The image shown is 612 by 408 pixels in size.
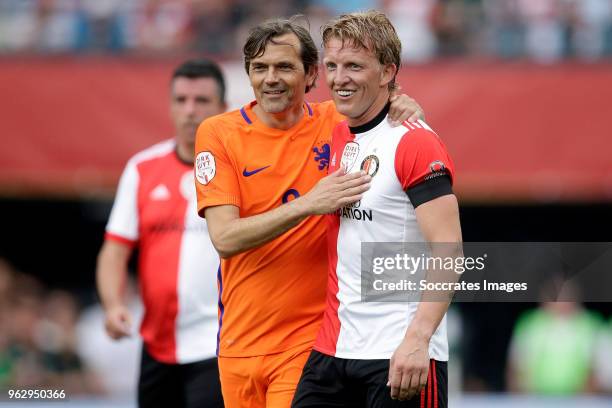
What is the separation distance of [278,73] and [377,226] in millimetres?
938

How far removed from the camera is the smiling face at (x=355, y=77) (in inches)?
189

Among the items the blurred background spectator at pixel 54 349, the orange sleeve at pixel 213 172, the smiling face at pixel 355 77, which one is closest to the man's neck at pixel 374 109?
the smiling face at pixel 355 77

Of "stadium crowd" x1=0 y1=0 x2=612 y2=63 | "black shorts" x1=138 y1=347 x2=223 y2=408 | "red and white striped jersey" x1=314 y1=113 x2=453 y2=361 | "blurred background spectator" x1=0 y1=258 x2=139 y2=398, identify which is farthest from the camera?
"stadium crowd" x1=0 y1=0 x2=612 y2=63

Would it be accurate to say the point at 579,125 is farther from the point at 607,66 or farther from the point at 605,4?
the point at 605,4

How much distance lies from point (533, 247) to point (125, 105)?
18.4ft

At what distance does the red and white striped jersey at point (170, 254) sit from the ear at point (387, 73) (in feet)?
7.17

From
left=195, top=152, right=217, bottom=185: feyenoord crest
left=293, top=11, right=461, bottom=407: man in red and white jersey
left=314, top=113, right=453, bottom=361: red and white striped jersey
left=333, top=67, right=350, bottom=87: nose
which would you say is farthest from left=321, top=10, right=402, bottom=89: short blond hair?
left=195, top=152, right=217, bottom=185: feyenoord crest

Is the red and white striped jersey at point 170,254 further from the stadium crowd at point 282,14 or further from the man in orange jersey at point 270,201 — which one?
the stadium crowd at point 282,14

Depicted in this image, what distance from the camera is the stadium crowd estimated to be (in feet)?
39.8

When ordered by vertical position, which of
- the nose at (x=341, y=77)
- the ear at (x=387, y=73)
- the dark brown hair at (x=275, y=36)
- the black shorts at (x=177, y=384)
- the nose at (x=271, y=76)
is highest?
the dark brown hair at (x=275, y=36)

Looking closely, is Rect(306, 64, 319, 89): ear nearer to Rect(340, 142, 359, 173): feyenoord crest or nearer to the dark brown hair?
the dark brown hair

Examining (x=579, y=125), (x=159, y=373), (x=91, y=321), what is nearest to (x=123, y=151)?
(x=91, y=321)

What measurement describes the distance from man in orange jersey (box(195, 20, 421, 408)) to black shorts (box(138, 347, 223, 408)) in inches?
40.4

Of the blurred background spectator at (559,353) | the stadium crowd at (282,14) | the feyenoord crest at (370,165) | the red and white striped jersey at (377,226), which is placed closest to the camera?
the red and white striped jersey at (377,226)
